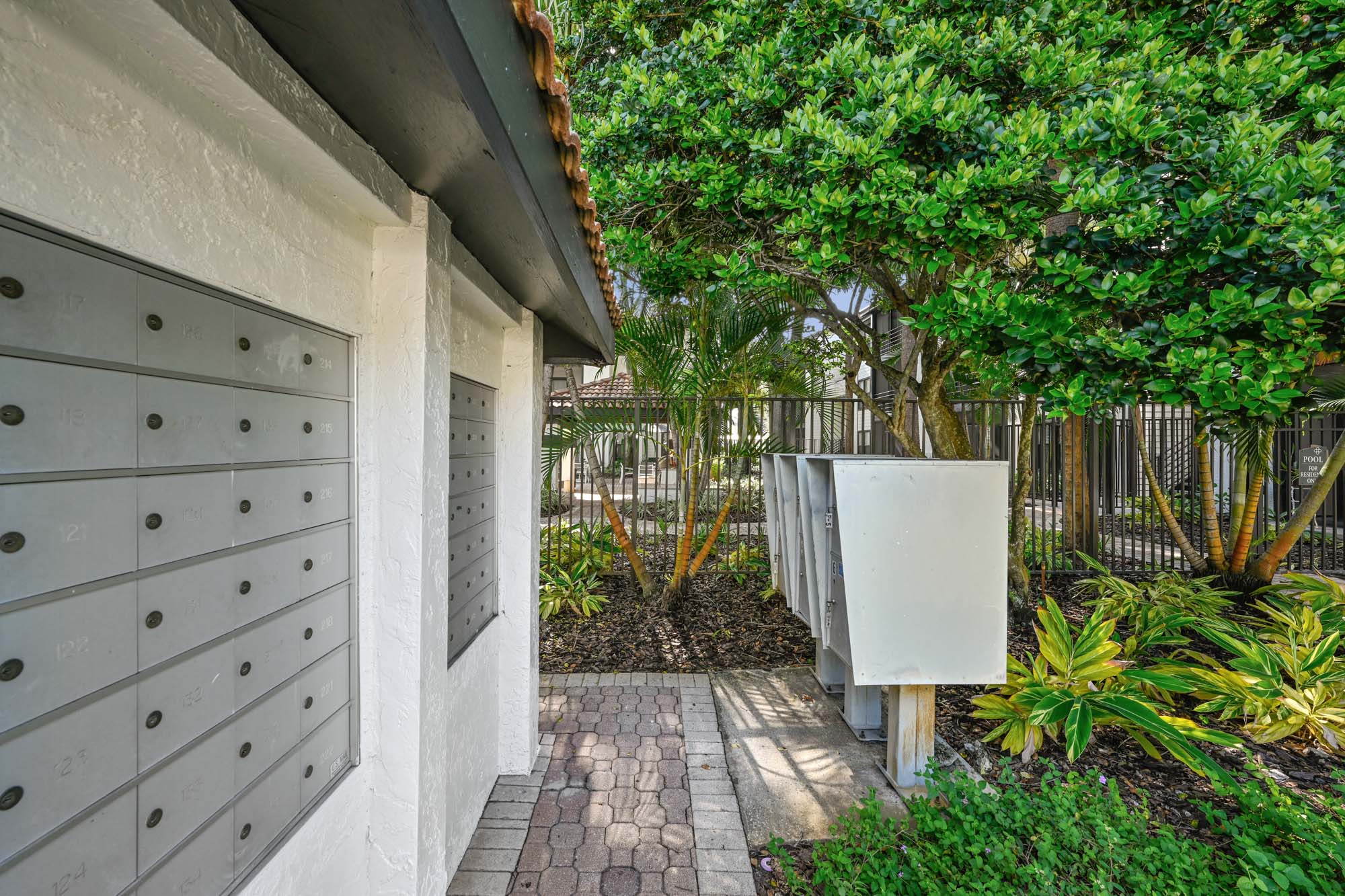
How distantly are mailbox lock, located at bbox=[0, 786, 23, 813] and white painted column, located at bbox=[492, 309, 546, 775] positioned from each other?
2.17m

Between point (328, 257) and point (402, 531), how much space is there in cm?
80

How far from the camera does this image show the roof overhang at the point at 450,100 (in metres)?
0.93

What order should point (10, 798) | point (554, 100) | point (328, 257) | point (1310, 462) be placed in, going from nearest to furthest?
point (10, 798), point (554, 100), point (328, 257), point (1310, 462)

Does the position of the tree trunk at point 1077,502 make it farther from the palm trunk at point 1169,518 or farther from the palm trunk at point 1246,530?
the palm trunk at point 1246,530

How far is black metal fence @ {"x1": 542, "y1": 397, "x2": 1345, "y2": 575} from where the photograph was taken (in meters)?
5.79

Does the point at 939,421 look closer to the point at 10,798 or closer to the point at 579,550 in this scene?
the point at 579,550

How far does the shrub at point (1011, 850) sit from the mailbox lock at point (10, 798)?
2303mm

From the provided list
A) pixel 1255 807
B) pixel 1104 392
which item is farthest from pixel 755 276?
pixel 1255 807

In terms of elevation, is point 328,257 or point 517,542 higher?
point 328,257

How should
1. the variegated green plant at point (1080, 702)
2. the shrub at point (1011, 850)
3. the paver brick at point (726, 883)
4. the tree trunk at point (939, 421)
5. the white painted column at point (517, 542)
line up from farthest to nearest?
the tree trunk at point (939, 421), the white painted column at point (517, 542), the variegated green plant at point (1080, 702), the paver brick at point (726, 883), the shrub at point (1011, 850)

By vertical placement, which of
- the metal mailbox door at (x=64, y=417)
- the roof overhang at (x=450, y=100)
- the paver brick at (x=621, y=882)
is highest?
the roof overhang at (x=450, y=100)

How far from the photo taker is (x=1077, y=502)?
673cm

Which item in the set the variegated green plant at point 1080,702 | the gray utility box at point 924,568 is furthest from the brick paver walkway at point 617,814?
the variegated green plant at point 1080,702

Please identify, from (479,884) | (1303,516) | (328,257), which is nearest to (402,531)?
(328,257)
